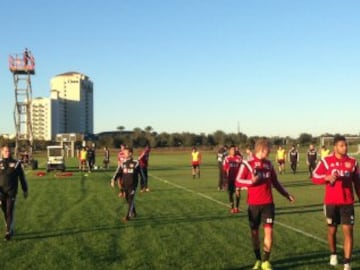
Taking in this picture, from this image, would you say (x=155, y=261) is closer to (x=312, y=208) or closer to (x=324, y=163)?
(x=324, y=163)

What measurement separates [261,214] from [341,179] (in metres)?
1.34

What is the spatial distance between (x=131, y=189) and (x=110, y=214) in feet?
5.74

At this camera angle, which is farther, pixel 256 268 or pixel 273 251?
pixel 273 251

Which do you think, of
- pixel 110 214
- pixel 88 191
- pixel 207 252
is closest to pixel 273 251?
pixel 207 252

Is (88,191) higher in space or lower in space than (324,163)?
lower

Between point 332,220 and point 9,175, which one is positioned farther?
point 9,175

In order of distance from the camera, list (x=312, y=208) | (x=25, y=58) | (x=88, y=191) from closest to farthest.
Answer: (x=312, y=208) → (x=88, y=191) → (x=25, y=58)

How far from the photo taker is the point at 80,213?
16.4 meters

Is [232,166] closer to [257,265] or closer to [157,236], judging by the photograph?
[157,236]

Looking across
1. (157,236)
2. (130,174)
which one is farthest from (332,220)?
(130,174)

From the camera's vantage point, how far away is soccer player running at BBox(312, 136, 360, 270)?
859cm

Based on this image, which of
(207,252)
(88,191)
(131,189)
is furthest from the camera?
(88,191)

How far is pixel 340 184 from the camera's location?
8.66m

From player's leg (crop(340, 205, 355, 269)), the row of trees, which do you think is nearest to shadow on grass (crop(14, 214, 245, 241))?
player's leg (crop(340, 205, 355, 269))
